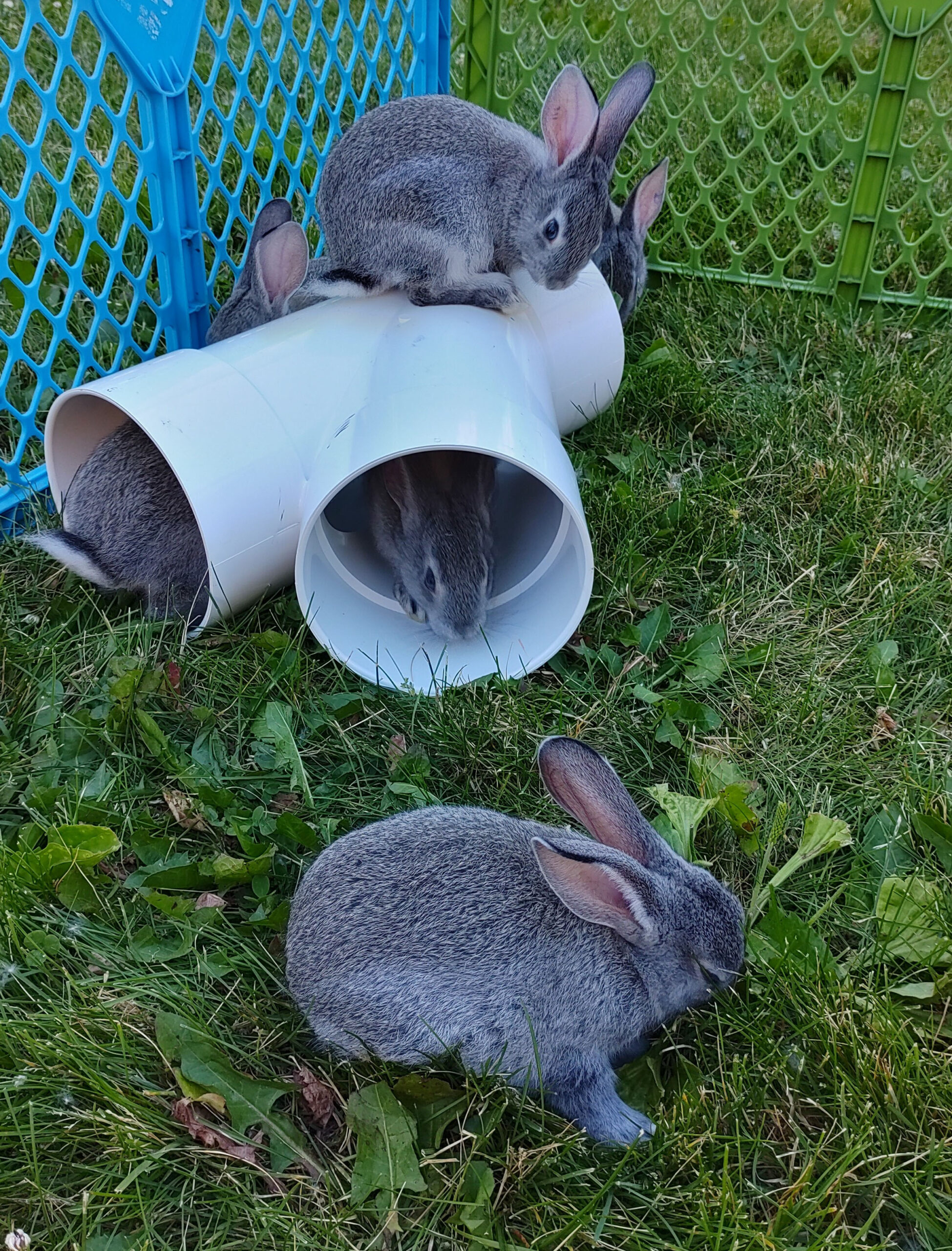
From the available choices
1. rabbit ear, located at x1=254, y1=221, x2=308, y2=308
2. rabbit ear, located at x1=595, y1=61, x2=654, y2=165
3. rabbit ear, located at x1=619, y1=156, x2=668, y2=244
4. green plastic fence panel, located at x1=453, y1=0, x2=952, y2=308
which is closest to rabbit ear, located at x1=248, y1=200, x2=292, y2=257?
rabbit ear, located at x1=254, y1=221, x2=308, y2=308

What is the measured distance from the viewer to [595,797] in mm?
2275

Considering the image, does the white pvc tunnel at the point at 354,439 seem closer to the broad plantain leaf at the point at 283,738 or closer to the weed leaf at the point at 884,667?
the broad plantain leaf at the point at 283,738

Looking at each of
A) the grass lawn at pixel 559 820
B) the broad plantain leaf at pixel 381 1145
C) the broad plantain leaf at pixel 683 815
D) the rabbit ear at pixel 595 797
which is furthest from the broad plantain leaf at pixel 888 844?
the broad plantain leaf at pixel 381 1145

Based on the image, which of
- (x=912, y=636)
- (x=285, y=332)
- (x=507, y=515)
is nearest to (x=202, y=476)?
(x=285, y=332)

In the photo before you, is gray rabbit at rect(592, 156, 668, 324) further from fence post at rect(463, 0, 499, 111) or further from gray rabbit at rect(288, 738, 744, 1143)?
gray rabbit at rect(288, 738, 744, 1143)

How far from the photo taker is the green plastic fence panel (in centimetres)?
430

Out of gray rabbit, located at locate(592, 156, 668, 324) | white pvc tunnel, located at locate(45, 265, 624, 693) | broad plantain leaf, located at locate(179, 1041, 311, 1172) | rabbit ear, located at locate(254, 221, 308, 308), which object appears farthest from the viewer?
gray rabbit, located at locate(592, 156, 668, 324)

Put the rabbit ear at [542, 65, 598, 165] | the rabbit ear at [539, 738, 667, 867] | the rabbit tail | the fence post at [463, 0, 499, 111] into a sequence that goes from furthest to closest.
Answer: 1. the fence post at [463, 0, 499, 111]
2. the rabbit ear at [542, 65, 598, 165]
3. the rabbit tail
4. the rabbit ear at [539, 738, 667, 867]

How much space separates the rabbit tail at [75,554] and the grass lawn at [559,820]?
11 cm

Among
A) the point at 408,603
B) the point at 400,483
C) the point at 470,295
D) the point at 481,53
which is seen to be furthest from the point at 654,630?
the point at 481,53

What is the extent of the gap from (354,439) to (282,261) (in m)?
0.90

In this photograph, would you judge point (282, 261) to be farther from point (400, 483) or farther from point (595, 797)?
point (595, 797)

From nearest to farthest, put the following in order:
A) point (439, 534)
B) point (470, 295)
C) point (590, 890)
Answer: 1. point (590, 890)
2. point (439, 534)
3. point (470, 295)

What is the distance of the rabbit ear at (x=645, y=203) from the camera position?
14.0 feet
